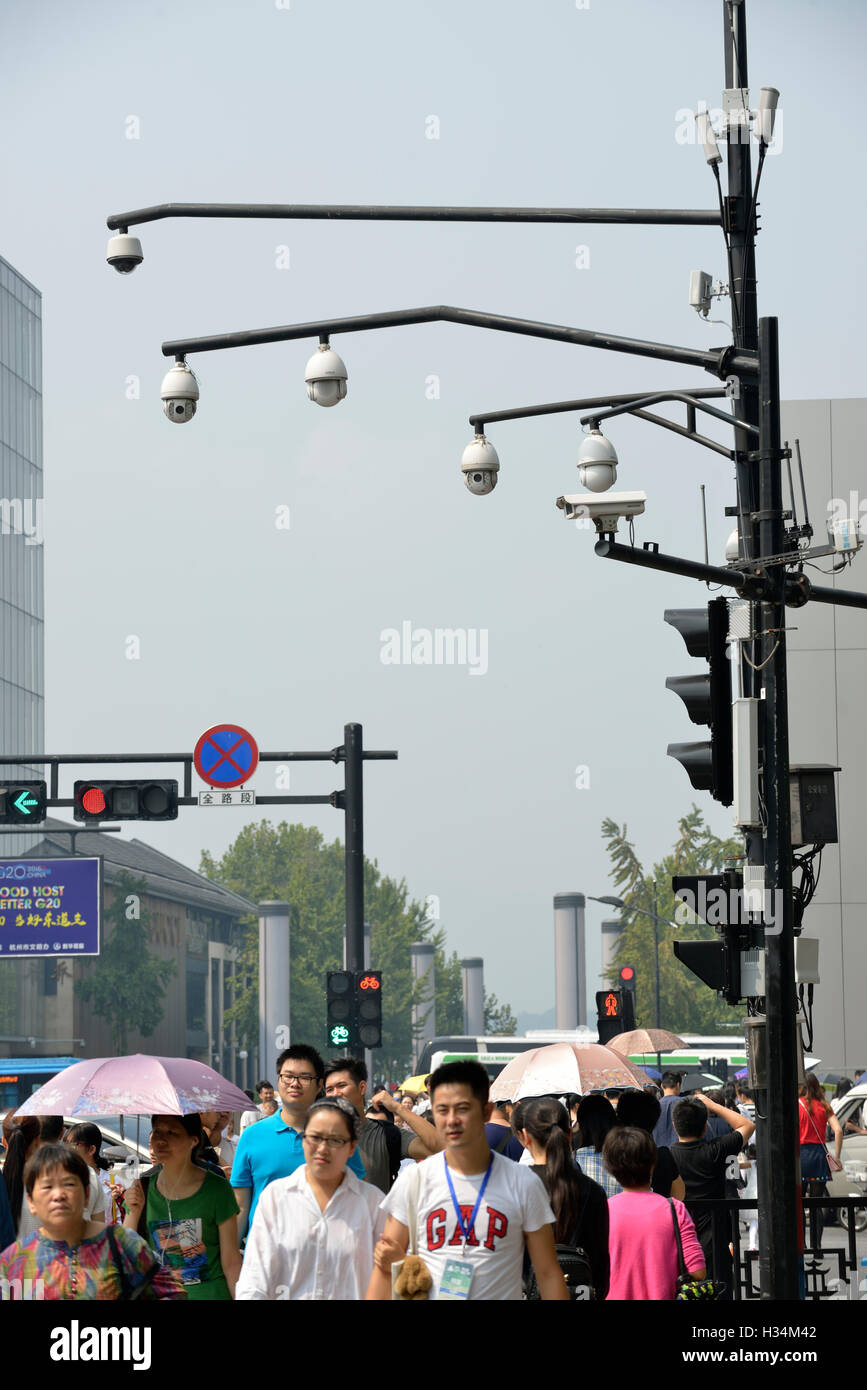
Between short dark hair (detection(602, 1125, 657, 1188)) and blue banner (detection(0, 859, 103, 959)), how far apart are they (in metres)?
41.4

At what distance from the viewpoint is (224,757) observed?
81.5ft

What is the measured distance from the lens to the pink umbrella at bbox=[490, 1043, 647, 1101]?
47.5ft

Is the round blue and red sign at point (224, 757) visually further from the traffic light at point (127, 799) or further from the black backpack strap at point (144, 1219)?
the black backpack strap at point (144, 1219)

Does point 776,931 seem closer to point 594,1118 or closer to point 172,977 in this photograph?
point 594,1118

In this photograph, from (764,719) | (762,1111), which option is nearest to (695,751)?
(764,719)

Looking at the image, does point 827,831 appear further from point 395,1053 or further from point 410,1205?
point 395,1053

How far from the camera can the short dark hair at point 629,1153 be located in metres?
8.20

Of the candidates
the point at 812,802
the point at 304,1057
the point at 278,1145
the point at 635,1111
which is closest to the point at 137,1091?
the point at 304,1057

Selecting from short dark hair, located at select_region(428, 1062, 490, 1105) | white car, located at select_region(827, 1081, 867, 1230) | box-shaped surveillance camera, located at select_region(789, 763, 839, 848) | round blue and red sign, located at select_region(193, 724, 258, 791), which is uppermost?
round blue and red sign, located at select_region(193, 724, 258, 791)

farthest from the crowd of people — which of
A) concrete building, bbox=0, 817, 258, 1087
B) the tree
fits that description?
the tree

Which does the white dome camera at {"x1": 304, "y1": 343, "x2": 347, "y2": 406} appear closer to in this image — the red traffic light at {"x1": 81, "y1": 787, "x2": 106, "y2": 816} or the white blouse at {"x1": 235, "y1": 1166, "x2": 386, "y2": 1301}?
the white blouse at {"x1": 235, "y1": 1166, "x2": 386, "y2": 1301}

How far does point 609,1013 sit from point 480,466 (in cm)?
1578

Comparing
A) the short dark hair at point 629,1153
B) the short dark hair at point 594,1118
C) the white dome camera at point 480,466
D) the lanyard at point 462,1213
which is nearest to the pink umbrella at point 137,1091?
the short dark hair at point 594,1118

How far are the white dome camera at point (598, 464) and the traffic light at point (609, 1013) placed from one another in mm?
16689
